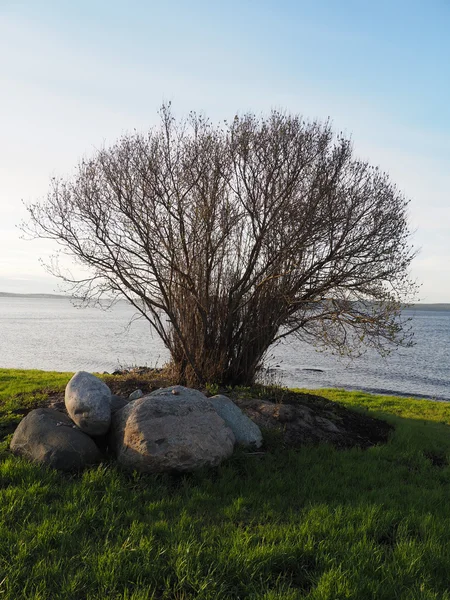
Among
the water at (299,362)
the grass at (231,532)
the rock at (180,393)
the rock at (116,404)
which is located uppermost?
the rock at (180,393)

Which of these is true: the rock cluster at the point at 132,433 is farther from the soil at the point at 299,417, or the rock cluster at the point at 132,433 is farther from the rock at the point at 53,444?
the soil at the point at 299,417

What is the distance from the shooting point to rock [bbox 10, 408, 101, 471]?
5984mm

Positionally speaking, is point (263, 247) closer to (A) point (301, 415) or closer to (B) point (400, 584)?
(A) point (301, 415)

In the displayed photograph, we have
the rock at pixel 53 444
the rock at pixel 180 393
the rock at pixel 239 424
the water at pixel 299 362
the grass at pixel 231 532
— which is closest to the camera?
the grass at pixel 231 532

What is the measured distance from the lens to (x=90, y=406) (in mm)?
6590

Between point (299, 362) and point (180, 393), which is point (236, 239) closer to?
point (180, 393)

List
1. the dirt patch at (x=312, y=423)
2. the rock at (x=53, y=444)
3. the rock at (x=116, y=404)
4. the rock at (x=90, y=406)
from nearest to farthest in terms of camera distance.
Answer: the rock at (x=53, y=444) → the rock at (x=90, y=406) → the rock at (x=116, y=404) → the dirt patch at (x=312, y=423)

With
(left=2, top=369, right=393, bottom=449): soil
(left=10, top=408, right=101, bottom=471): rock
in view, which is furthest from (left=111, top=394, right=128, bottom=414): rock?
(left=2, top=369, right=393, bottom=449): soil

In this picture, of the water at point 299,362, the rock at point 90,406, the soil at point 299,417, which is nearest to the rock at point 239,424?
the soil at point 299,417

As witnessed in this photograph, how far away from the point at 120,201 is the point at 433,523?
7.97m

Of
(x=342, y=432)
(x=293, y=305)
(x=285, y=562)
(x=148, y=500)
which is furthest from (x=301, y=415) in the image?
(x=285, y=562)

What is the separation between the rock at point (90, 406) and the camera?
6.59 meters

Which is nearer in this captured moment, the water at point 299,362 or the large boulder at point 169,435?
the large boulder at point 169,435

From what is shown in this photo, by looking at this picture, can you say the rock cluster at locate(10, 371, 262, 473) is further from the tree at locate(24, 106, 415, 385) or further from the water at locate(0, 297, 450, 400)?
the water at locate(0, 297, 450, 400)
